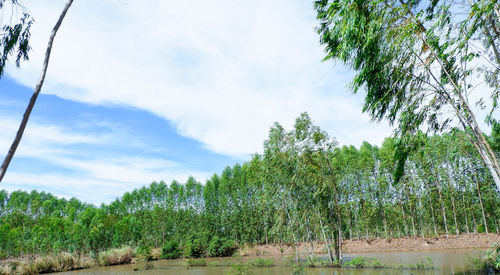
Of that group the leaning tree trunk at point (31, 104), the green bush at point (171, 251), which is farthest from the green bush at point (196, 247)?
the leaning tree trunk at point (31, 104)

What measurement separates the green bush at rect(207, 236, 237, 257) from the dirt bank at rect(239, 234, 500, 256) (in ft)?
3.63

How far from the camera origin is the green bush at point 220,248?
93.9 feet

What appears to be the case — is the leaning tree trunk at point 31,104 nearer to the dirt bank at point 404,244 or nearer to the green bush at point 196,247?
the dirt bank at point 404,244

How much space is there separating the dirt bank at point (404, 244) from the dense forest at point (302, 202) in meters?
1.54

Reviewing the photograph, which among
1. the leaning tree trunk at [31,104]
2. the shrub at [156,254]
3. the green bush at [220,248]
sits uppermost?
the leaning tree trunk at [31,104]

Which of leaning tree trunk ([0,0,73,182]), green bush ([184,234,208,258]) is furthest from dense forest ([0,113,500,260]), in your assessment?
leaning tree trunk ([0,0,73,182])

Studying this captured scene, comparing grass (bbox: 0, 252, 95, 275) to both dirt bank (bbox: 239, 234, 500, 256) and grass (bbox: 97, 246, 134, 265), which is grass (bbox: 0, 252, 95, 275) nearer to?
grass (bbox: 97, 246, 134, 265)

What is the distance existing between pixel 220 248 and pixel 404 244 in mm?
15895

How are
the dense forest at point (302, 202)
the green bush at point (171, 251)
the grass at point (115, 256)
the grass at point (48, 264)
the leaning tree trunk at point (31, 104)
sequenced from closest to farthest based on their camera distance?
1. the leaning tree trunk at point (31, 104)
2. the dense forest at point (302, 202)
3. the grass at point (48, 264)
4. the grass at point (115, 256)
5. the green bush at point (171, 251)

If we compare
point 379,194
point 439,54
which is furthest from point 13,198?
point 439,54

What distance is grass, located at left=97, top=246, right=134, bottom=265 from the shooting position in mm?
26109

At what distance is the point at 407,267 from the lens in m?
12.9

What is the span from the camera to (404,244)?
79.4ft

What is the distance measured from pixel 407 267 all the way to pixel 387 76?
999cm
